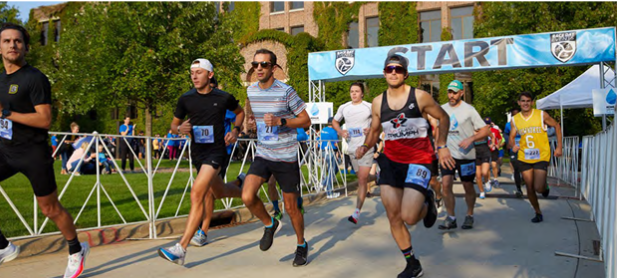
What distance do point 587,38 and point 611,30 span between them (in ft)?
2.00

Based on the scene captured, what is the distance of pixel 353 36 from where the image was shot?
126ft

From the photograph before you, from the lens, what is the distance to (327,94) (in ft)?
116

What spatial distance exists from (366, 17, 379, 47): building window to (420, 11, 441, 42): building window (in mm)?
3377

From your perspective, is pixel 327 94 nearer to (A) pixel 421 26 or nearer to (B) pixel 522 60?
(A) pixel 421 26

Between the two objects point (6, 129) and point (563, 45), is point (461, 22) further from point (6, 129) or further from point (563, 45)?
point (6, 129)

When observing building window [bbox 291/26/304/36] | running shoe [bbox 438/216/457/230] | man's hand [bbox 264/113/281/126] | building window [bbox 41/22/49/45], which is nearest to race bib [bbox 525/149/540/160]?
running shoe [bbox 438/216/457/230]

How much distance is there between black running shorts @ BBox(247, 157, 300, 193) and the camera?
5.00 metres

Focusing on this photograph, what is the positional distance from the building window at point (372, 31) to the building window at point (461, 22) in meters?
5.56

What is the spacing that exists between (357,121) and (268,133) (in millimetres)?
3132

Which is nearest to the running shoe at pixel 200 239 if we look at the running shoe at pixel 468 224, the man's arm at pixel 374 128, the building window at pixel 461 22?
the man's arm at pixel 374 128

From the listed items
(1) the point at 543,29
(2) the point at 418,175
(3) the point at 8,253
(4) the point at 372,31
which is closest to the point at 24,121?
(3) the point at 8,253

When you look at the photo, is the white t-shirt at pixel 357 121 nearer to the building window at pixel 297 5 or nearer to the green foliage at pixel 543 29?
the green foliage at pixel 543 29

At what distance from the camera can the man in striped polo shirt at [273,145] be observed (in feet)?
16.3

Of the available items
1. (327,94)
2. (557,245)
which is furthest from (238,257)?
(327,94)
